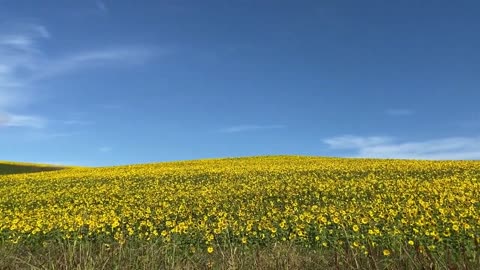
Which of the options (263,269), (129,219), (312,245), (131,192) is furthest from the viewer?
(131,192)

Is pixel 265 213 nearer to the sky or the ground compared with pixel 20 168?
nearer to the ground

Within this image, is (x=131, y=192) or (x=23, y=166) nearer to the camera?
(x=131, y=192)

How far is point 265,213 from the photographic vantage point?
639 inches

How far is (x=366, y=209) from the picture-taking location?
15508mm

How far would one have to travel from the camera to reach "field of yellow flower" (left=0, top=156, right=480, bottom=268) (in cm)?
1065

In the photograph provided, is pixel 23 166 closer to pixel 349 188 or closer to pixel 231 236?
pixel 349 188

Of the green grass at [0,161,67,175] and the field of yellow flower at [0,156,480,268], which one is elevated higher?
the green grass at [0,161,67,175]

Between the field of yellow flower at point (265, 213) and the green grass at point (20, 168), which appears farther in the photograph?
the green grass at point (20, 168)

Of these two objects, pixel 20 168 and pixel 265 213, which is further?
pixel 20 168

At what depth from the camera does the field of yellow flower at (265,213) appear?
10.6 meters

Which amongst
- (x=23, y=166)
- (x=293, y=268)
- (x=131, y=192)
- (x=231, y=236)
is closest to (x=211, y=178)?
→ (x=131, y=192)

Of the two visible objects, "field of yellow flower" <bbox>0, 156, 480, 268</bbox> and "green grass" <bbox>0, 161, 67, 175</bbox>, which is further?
"green grass" <bbox>0, 161, 67, 175</bbox>

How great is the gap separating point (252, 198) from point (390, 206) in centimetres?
643

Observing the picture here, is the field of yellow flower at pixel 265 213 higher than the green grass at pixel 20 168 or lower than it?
lower
